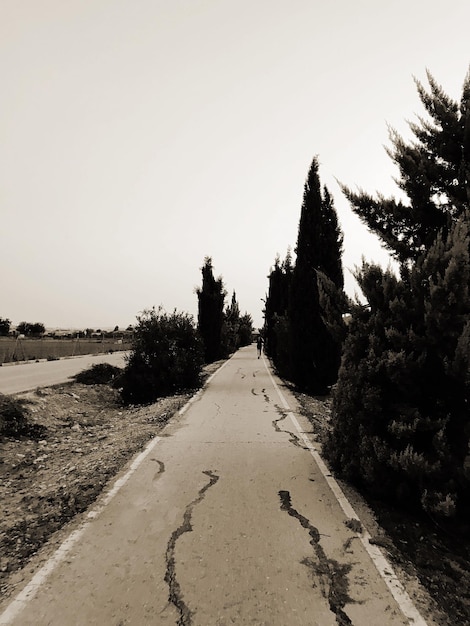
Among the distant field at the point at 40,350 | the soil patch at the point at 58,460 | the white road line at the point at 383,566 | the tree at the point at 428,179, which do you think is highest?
the tree at the point at 428,179

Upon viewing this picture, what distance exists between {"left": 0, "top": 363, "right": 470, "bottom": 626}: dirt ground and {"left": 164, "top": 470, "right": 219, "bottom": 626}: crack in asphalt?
3.95 feet

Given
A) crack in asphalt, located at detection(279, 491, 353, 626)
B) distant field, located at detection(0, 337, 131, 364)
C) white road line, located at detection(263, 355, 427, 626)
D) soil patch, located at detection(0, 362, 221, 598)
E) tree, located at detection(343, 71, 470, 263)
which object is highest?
tree, located at detection(343, 71, 470, 263)

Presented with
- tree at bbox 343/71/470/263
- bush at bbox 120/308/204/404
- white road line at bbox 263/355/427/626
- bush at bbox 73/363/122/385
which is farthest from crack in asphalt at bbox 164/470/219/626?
bush at bbox 73/363/122/385

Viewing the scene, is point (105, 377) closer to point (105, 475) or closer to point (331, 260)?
point (331, 260)

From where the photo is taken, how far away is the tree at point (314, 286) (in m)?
14.4

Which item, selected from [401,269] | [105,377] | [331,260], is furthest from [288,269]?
[401,269]

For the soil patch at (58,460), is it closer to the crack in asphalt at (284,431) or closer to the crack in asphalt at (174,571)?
the crack in asphalt at (174,571)

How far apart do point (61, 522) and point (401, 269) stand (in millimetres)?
5469

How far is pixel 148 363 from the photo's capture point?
14.0 meters

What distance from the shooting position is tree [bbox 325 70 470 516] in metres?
4.35

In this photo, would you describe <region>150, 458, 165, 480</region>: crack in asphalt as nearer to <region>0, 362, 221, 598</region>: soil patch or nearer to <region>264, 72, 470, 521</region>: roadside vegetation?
<region>0, 362, 221, 598</region>: soil patch

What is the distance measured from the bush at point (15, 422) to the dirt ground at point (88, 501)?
24 cm

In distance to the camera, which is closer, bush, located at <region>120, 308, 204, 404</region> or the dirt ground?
the dirt ground

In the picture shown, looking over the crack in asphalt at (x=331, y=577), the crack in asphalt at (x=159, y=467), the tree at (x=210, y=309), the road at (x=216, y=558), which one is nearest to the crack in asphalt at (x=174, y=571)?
the road at (x=216, y=558)
